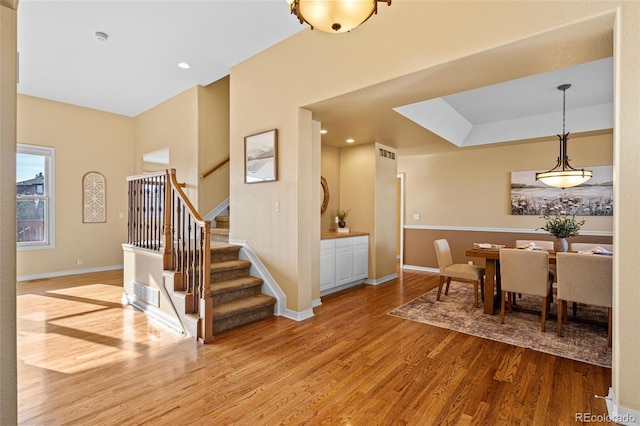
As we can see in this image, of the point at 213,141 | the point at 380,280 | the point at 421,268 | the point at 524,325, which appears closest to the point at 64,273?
the point at 213,141

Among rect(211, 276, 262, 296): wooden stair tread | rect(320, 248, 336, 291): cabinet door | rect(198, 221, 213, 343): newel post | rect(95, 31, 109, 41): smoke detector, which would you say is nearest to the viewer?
rect(198, 221, 213, 343): newel post

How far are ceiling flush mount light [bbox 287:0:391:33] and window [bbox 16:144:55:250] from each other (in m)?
6.51

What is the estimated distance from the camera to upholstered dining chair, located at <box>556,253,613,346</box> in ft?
9.66

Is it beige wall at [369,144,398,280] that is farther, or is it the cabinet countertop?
beige wall at [369,144,398,280]

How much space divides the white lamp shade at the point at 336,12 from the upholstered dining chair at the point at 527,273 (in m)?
3.07

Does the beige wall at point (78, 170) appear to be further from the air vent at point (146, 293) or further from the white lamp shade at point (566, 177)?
the white lamp shade at point (566, 177)

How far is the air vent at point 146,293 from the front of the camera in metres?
3.71

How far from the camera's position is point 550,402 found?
2.13m

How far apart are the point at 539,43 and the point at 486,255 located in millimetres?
2442

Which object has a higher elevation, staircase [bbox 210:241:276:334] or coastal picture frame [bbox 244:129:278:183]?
coastal picture frame [bbox 244:129:278:183]

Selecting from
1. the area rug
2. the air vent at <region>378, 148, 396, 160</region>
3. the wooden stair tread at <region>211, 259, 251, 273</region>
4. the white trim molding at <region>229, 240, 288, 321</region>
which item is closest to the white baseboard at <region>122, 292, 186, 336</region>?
the wooden stair tread at <region>211, 259, 251, 273</region>

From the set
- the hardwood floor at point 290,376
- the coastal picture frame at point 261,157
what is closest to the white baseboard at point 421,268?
the hardwood floor at point 290,376

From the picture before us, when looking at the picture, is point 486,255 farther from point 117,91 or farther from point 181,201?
point 117,91

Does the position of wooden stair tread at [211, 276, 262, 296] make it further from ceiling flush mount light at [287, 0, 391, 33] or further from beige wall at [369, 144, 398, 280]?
ceiling flush mount light at [287, 0, 391, 33]
